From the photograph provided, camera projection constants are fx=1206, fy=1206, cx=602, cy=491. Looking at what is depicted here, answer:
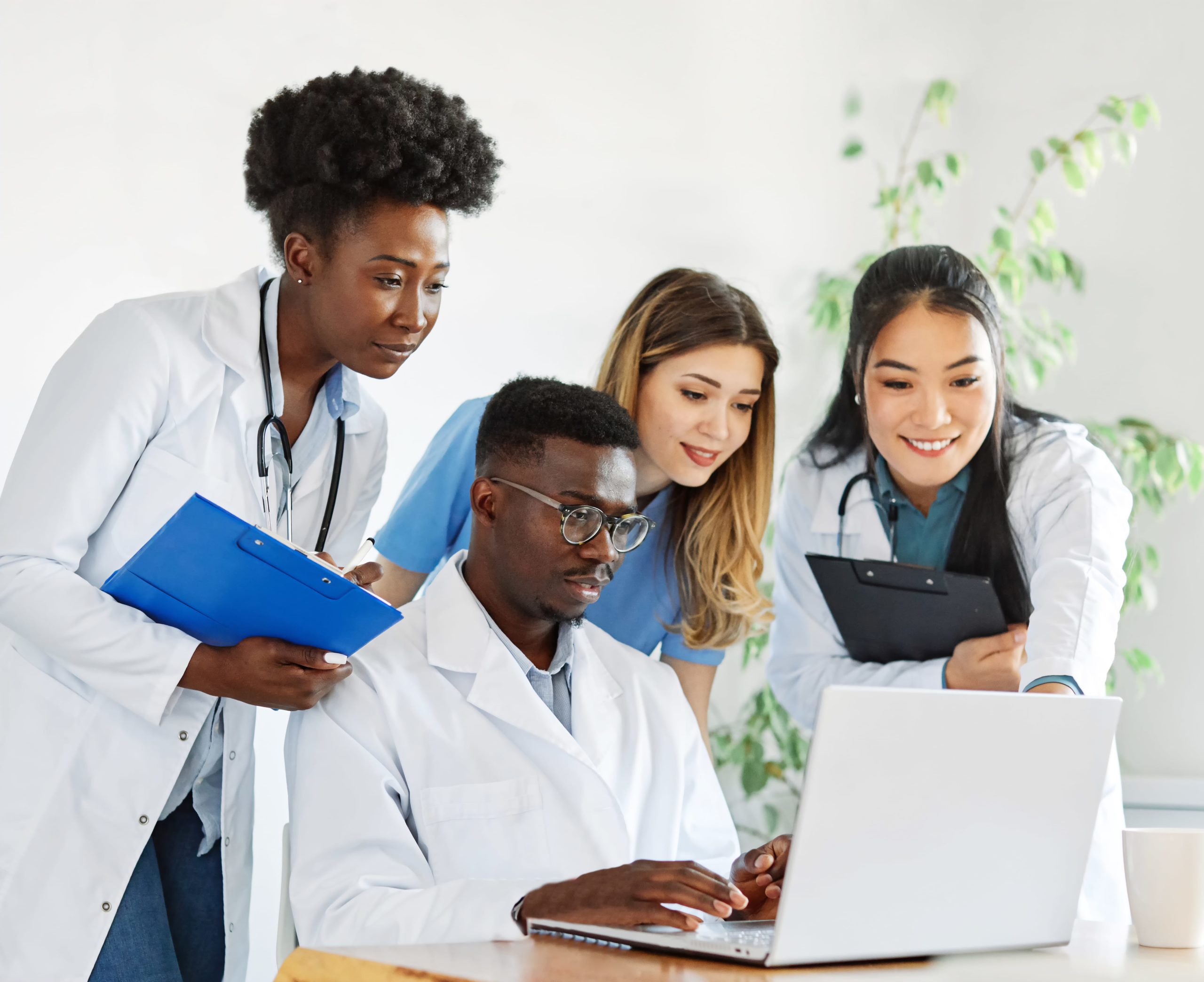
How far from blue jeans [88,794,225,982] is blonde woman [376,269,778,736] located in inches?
21.6

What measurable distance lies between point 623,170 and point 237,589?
2038 millimetres

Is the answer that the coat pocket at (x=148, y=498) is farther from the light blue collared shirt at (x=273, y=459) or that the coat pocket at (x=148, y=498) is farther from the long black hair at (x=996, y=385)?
the long black hair at (x=996, y=385)

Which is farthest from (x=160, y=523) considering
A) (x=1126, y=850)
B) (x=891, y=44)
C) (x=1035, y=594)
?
(x=891, y=44)

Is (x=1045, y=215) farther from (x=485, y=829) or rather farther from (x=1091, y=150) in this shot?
(x=485, y=829)

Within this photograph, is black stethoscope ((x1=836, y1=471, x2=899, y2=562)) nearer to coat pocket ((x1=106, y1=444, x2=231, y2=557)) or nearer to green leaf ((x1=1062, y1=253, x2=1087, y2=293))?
coat pocket ((x1=106, y1=444, x2=231, y2=557))

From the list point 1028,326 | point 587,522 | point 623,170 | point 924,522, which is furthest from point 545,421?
point 1028,326

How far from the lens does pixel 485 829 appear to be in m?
1.36

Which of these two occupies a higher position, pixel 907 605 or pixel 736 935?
pixel 907 605

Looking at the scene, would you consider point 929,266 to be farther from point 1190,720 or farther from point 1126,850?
point 1190,720

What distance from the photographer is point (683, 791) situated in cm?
164

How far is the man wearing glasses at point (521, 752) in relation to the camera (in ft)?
3.57

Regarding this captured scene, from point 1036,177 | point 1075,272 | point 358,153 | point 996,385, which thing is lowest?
point 996,385

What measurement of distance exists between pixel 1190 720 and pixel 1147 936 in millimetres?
2221

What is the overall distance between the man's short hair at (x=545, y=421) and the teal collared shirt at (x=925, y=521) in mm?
567
